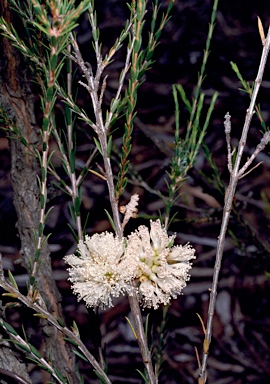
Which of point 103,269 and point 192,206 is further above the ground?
point 192,206

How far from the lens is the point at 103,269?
1.11 feet

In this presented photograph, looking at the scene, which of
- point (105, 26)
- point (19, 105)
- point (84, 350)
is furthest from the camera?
point (105, 26)

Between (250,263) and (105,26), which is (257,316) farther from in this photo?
(105,26)

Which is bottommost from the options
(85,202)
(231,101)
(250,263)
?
(250,263)

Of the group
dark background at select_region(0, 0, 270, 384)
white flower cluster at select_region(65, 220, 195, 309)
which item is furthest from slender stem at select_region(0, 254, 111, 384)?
dark background at select_region(0, 0, 270, 384)

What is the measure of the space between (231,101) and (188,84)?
8 centimetres

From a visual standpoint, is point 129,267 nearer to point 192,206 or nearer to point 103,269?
point 103,269

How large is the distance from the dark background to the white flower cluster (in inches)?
18.8

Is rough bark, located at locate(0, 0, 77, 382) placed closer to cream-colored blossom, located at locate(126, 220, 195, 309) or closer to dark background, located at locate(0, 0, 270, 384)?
cream-colored blossom, located at locate(126, 220, 195, 309)

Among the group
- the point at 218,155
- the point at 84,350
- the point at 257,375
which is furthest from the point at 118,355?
the point at 84,350

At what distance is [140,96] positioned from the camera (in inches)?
33.5

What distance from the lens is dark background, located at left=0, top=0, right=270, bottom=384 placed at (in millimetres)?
839

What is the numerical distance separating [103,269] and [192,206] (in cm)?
51

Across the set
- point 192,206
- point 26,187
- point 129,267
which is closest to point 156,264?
point 129,267
